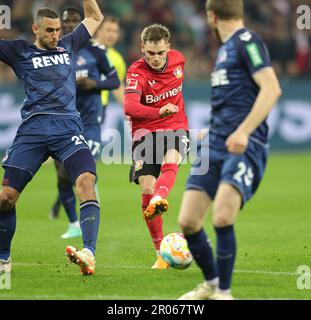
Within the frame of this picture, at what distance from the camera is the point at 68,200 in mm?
12305

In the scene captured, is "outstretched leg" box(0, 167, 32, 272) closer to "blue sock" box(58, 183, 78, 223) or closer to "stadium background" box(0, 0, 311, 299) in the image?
"stadium background" box(0, 0, 311, 299)

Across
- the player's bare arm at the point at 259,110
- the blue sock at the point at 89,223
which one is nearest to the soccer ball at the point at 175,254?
the blue sock at the point at 89,223

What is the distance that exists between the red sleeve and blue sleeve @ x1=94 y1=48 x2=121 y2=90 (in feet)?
8.76

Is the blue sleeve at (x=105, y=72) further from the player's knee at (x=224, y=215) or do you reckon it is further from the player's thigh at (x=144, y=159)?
the player's knee at (x=224, y=215)

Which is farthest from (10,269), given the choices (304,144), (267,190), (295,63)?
(295,63)

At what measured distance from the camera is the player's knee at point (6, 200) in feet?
28.0

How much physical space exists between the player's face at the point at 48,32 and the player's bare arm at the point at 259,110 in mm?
2861

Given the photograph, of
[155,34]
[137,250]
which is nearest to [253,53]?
[155,34]

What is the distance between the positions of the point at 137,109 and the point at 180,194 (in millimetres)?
7543

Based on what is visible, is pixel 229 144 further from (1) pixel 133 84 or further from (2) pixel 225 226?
(1) pixel 133 84

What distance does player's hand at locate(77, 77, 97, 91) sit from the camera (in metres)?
11.8

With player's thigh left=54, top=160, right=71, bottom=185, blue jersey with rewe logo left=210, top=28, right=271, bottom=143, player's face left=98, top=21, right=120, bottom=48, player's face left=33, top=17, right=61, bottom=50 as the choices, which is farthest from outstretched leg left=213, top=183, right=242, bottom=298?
player's face left=98, top=21, right=120, bottom=48

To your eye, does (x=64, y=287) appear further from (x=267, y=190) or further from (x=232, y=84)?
(x=267, y=190)

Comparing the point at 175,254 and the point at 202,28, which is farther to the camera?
the point at 202,28
